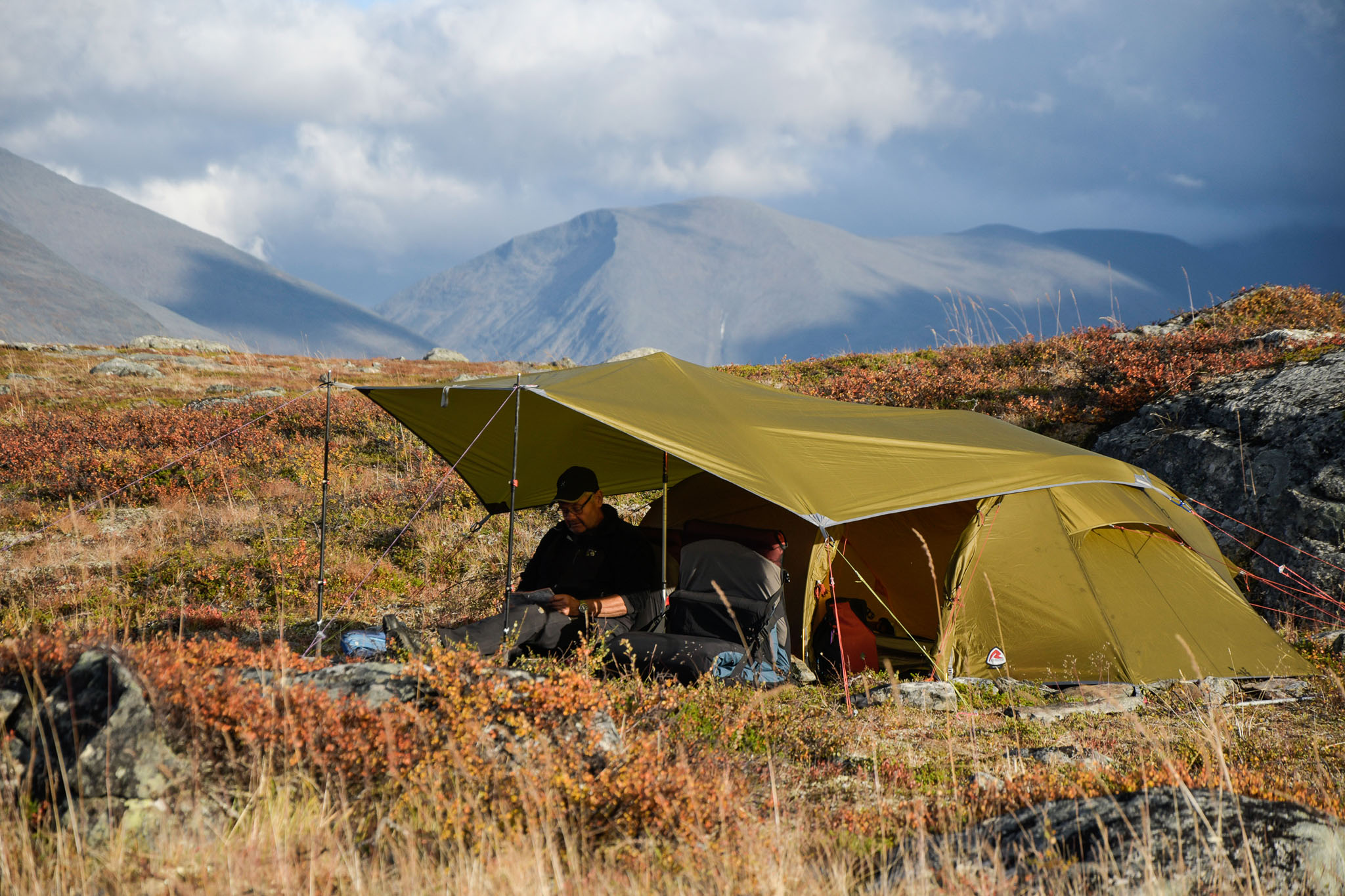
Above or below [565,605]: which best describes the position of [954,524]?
above

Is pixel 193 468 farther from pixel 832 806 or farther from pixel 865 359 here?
pixel 865 359

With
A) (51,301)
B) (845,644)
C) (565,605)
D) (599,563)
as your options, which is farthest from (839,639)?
(51,301)

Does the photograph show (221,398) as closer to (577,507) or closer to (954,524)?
(577,507)

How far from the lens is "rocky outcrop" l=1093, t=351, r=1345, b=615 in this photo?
7895mm

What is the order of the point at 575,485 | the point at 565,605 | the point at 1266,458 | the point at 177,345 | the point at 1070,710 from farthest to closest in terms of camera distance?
the point at 177,345
the point at 1266,458
the point at 575,485
the point at 565,605
the point at 1070,710

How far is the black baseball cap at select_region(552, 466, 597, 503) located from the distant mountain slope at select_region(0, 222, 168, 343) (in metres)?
119

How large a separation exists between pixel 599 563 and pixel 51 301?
150 metres

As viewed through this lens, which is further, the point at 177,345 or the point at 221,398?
the point at 177,345

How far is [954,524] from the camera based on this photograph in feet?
23.3

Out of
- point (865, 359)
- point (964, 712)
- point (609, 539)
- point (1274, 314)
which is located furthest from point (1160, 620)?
point (865, 359)

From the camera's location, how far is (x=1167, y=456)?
32.9 ft

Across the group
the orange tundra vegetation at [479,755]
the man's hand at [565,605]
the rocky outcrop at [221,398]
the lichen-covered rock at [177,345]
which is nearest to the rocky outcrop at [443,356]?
the lichen-covered rock at [177,345]

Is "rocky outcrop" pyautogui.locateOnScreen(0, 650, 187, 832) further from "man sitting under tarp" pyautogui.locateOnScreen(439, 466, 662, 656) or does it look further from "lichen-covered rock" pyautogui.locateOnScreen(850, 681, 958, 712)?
"lichen-covered rock" pyautogui.locateOnScreen(850, 681, 958, 712)

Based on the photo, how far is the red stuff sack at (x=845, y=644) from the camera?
21.0ft
